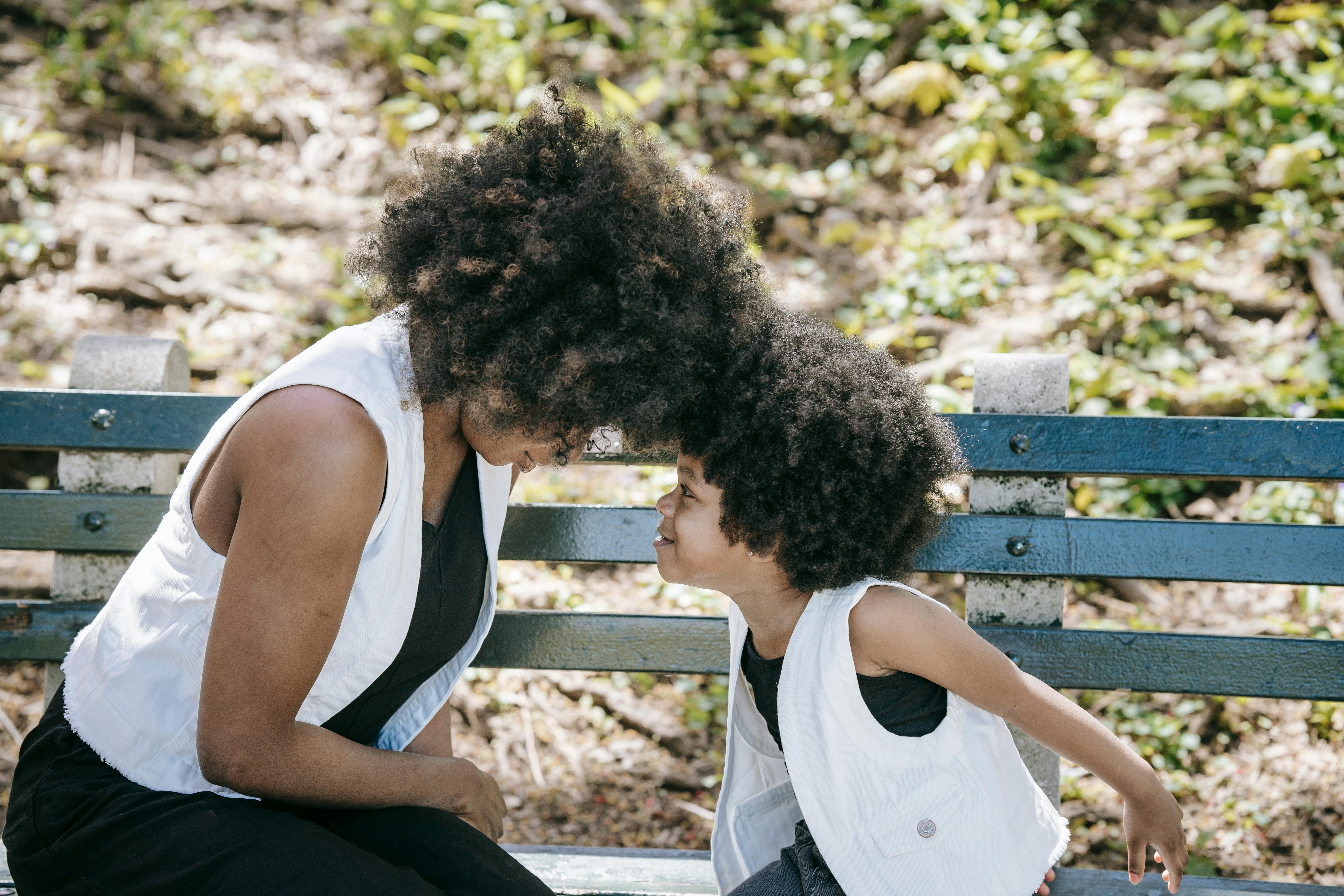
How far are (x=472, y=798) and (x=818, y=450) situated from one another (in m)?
0.94

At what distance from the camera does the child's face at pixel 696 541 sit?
1966 millimetres

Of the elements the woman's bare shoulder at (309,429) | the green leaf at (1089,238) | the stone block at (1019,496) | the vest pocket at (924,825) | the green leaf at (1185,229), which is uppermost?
the woman's bare shoulder at (309,429)

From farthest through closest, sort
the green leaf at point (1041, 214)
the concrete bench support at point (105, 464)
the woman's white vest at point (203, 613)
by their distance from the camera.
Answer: the green leaf at point (1041, 214) < the concrete bench support at point (105, 464) < the woman's white vest at point (203, 613)

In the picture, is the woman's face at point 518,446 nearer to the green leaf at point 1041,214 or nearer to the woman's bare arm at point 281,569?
the woman's bare arm at point 281,569

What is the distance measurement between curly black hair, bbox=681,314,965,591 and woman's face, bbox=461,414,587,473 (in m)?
0.27

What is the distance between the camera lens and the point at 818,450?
187 centimetres

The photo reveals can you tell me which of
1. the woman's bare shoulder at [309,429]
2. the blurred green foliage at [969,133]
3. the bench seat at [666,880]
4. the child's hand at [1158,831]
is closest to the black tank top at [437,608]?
the woman's bare shoulder at [309,429]

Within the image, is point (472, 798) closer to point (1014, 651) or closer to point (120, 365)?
point (1014, 651)

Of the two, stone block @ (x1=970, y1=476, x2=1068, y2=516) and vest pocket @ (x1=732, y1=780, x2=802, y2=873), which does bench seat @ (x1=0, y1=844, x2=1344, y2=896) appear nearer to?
vest pocket @ (x1=732, y1=780, x2=802, y2=873)

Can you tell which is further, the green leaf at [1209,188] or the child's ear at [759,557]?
the green leaf at [1209,188]

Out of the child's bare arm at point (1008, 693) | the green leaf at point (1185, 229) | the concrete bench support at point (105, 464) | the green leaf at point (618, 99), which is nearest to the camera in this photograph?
the child's bare arm at point (1008, 693)

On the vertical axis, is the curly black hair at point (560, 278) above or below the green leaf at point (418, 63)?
above

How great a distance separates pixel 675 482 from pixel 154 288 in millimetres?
3031

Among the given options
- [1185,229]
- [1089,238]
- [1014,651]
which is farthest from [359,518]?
[1185,229]
